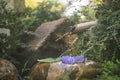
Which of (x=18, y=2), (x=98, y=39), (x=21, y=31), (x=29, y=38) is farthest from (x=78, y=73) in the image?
(x=18, y=2)

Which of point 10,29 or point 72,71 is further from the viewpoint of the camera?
point 10,29

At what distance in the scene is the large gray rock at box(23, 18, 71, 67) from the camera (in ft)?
19.5

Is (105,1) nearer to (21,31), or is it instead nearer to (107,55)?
(107,55)

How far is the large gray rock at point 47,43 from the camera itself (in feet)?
19.5

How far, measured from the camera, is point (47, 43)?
6207 millimetres

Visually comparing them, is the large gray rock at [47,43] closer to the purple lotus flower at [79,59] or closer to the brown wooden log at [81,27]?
the brown wooden log at [81,27]

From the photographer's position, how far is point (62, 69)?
339 centimetres

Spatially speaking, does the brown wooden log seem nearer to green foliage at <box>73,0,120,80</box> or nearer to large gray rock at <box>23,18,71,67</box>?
green foliage at <box>73,0,120,80</box>

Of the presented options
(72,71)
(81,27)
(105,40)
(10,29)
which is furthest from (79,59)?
(10,29)

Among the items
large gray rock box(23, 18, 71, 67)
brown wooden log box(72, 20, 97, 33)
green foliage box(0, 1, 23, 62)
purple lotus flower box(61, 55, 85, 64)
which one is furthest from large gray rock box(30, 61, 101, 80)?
large gray rock box(23, 18, 71, 67)

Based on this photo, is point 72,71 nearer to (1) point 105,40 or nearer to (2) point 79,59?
(2) point 79,59

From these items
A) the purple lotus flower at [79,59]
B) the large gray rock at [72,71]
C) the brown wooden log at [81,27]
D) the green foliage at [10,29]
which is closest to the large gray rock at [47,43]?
the green foliage at [10,29]

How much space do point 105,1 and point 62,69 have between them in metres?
0.86

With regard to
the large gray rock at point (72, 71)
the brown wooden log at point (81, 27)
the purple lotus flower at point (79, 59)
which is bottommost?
the large gray rock at point (72, 71)
